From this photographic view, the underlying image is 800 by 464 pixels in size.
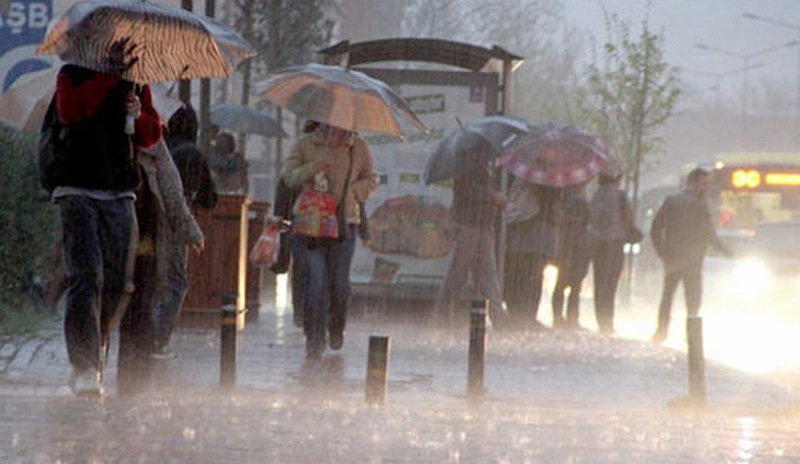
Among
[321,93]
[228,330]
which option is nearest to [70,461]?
[228,330]

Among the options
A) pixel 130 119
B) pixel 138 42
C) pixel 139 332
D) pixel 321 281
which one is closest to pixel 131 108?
pixel 130 119

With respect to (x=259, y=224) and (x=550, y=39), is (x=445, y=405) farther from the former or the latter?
(x=550, y=39)

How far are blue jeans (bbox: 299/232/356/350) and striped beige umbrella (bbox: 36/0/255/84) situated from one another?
2.66m

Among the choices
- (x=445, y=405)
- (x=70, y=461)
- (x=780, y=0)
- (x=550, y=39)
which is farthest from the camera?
(x=780, y=0)

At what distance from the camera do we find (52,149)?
9.55 m

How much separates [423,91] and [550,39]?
42.2 m

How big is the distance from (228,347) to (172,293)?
0.69 m

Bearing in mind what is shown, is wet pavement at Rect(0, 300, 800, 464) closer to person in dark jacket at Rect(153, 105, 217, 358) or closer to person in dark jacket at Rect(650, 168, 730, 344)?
person in dark jacket at Rect(153, 105, 217, 358)

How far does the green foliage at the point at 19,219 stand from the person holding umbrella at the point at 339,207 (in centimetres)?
223

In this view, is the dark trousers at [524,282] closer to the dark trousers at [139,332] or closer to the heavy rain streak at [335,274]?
the heavy rain streak at [335,274]

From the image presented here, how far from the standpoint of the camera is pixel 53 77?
14992 millimetres

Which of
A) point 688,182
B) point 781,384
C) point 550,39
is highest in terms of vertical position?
point 550,39

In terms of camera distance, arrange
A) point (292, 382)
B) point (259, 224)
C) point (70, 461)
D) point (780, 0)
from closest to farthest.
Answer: point (70, 461) < point (292, 382) < point (259, 224) < point (780, 0)

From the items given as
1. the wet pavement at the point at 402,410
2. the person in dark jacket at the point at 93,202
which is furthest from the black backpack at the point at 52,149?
the wet pavement at the point at 402,410
